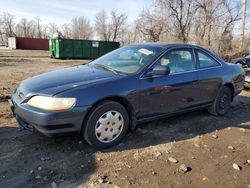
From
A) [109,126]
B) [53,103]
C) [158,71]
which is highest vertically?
[158,71]

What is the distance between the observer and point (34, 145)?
4051mm

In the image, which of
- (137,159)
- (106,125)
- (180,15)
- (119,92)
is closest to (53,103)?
(106,125)

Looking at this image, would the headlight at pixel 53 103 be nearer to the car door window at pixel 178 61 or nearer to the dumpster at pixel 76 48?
the car door window at pixel 178 61

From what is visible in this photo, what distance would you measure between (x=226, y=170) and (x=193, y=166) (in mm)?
415

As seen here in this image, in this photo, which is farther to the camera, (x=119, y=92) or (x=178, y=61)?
(x=178, y=61)

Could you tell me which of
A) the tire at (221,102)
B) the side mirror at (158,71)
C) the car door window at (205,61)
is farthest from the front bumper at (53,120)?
the tire at (221,102)

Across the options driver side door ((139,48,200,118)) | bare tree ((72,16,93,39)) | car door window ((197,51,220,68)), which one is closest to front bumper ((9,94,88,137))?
driver side door ((139,48,200,118))

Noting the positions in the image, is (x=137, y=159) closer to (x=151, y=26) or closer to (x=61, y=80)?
(x=61, y=80)

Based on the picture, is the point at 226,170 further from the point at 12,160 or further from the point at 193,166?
the point at 12,160

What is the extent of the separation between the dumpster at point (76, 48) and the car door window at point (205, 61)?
72.7ft

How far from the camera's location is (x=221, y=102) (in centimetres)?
575

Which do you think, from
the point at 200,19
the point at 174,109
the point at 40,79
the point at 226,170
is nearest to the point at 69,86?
the point at 40,79

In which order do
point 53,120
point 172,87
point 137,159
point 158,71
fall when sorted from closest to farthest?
point 53,120 < point 137,159 < point 158,71 < point 172,87

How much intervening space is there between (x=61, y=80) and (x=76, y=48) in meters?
23.9
